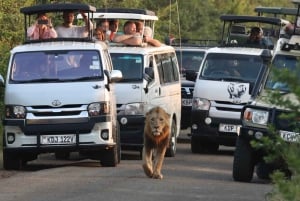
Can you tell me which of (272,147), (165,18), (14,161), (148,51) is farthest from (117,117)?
(165,18)

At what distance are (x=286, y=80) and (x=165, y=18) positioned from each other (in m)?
37.3

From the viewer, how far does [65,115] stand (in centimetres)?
1590

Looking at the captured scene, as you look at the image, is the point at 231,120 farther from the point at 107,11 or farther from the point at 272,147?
the point at 272,147

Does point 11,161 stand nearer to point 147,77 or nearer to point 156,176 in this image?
point 156,176

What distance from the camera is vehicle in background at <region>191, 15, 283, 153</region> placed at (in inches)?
805

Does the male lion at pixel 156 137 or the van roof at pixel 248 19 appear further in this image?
the van roof at pixel 248 19

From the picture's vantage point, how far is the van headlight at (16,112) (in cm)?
1590

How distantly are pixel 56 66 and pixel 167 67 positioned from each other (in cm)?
472

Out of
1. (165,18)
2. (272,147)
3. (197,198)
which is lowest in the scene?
(165,18)

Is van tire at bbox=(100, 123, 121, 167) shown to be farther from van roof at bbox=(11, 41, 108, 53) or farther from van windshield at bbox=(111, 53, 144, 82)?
van windshield at bbox=(111, 53, 144, 82)

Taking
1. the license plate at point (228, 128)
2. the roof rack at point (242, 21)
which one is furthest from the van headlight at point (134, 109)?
the roof rack at point (242, 21)

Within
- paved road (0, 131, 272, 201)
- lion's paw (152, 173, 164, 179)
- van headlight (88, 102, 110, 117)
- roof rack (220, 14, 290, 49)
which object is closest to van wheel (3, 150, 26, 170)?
paved road (0, 131, 272, 201)

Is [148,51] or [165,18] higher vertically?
[148,51]

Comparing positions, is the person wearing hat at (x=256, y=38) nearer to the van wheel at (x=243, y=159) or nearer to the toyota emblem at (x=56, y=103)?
the toyota emblem at (x=56, y=103)
